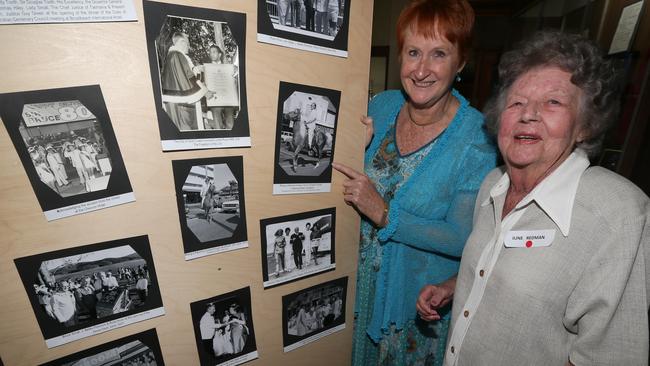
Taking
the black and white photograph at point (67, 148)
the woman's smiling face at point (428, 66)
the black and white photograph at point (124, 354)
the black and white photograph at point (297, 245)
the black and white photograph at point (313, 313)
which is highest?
the woman's smiling face at point (428, 66)

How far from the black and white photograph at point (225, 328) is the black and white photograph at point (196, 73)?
45 centimetres

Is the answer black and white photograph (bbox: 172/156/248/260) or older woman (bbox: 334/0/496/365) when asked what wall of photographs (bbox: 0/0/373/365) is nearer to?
black and white photograph (bbox: 172/156/248/260)

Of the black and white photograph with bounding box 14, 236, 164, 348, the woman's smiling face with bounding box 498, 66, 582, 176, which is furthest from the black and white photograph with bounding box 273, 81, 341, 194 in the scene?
the woman's smiling face with bounding box 498, 66, 582, 176

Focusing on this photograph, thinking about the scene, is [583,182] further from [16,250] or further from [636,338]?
[16,250]

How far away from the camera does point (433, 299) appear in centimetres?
113

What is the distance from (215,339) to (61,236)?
492 millimetres

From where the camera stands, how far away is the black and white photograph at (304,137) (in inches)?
32.7

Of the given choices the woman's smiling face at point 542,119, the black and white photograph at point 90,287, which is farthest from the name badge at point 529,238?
the black and white photograph at point 90,287

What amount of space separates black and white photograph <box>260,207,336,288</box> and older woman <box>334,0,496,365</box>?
133mm

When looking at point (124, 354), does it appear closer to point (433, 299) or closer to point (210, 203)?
point (210, 203)

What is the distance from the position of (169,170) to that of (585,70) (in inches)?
42.5

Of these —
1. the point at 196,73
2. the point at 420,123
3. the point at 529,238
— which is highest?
the point at 196,73

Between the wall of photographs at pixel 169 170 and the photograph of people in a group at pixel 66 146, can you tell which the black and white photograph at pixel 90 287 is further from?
the photograph of people in a group at pixel 66 146

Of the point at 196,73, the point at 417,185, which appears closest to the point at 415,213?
the point at 417,185
